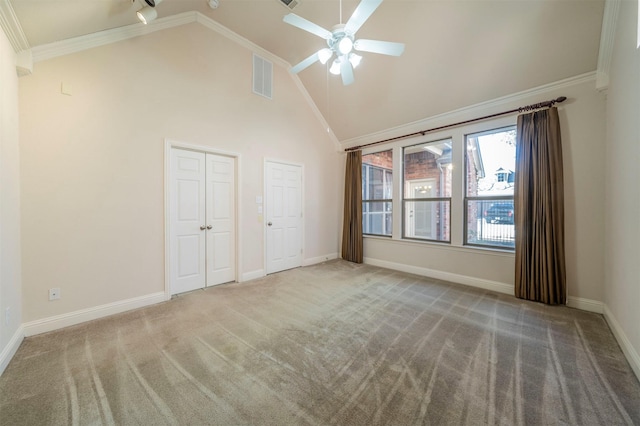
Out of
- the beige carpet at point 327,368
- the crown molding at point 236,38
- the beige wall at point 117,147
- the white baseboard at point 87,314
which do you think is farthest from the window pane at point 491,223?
the white baseboard at point 87,314

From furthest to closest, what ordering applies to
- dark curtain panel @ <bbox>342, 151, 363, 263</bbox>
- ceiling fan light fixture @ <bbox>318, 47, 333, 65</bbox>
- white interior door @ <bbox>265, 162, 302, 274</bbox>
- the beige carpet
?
dark curtain panel @ <bbox>342, 151, 363, 263</bbox>, white interior door @ <bbox>265, 162, 302, 274</bbox>, ceiling fan light fixture @ <bbox>318, 47, 333, 65</bbox>, the beige carpet

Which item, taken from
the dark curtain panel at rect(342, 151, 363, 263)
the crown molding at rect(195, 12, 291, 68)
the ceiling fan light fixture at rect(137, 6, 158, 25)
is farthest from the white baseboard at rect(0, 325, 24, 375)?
the dark curtain panel at rect(342, 151, 363, 263)

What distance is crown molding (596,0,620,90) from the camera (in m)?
2.32

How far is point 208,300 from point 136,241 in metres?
1.16

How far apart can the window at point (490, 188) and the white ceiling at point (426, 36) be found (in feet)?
2.18

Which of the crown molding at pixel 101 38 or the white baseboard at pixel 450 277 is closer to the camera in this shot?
the crown molding at pixel 101 38

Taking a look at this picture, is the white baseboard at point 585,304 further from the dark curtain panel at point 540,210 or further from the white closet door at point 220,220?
the white closet door at point 220,220

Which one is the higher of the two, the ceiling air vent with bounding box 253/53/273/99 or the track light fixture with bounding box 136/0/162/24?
the ceiling air vent with bounding box 253/53/273/99

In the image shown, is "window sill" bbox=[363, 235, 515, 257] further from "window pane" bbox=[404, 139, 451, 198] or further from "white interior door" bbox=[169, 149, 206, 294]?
"white interior door" bbox=[169, 149, 206, 294]

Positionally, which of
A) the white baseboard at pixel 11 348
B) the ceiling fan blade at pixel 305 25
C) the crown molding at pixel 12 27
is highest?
the ceiling fan blade at pixel 305 25

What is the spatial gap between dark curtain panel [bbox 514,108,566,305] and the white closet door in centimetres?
424

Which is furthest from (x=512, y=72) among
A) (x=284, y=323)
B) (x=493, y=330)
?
(x=284, y=323)

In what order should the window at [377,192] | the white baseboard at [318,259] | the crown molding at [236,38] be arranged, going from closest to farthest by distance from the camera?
the crown molding at [236,38] → the white baseboard at [318,259] → the window at [377,192]

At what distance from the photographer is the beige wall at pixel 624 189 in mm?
1881
